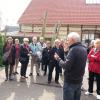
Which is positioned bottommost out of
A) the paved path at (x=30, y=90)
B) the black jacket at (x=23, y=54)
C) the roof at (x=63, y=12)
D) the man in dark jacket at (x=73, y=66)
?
the paved path at (x=30, y=90)

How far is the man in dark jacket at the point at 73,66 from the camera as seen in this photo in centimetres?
652

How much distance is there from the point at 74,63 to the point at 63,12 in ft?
115

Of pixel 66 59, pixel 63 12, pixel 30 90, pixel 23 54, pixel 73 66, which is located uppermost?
pixel 63 12

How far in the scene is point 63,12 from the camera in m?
41.3

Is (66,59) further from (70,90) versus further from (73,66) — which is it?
(70,90)

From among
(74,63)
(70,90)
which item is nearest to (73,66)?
(74,63)

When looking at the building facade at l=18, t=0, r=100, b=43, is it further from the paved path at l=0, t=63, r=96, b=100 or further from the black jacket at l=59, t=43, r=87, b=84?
the black jacket at l=59, t=43, r=87, b=84

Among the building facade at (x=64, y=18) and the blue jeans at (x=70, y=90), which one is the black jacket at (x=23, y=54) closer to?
the blue jeans at (x=70, y=90)

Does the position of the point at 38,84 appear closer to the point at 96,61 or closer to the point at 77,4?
the point at 96,61

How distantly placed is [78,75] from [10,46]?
7.06 meters

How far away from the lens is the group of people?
6.59m

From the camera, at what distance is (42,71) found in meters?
16.9

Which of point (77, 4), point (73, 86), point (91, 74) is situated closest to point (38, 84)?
point (91, 74)

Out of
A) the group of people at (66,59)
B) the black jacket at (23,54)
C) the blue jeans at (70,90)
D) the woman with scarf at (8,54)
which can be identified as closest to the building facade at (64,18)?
the group of people at (66,59)
